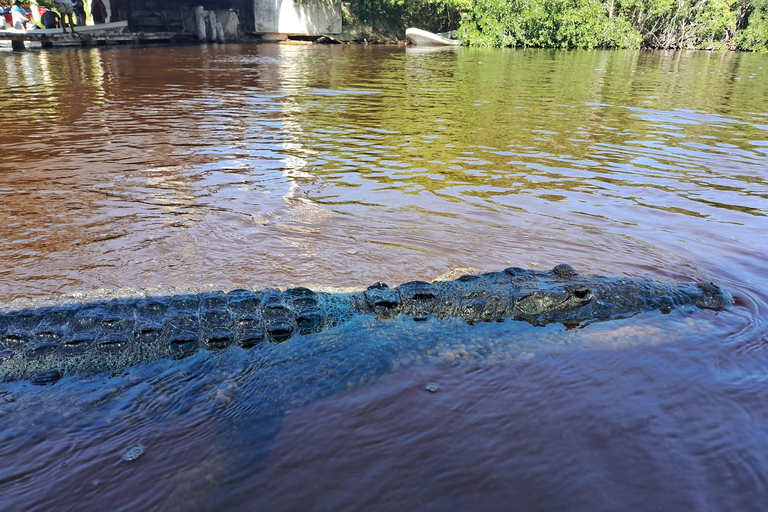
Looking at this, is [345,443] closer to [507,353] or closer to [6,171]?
[507,353]

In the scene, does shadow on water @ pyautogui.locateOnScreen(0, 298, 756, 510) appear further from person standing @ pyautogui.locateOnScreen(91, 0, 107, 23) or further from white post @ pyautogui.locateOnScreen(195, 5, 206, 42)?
white post @ pyautogui.locateOnScreen(195, 5, 206, 42)

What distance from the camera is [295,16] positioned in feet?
108

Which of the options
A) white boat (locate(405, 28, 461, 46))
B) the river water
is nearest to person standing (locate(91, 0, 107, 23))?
white boat (locate(405, 28, 461, 46))

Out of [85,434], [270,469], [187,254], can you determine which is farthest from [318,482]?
[187,254]

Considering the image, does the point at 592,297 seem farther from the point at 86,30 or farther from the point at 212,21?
the point at 212,21

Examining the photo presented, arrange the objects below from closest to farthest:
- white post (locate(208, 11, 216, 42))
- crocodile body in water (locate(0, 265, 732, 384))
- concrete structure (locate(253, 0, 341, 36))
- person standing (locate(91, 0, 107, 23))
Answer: crocodile body in water (locate(0, 265, 732, 384)) → person standing (locate(91, 0, 107, 23)) → white post (locate(208, 11, 216, 42)) → concrete structure (locate(253, 0, 341, 36))

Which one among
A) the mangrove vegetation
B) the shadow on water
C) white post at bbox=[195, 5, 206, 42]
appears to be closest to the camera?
the shadow on water

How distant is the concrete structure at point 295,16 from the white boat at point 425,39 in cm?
481

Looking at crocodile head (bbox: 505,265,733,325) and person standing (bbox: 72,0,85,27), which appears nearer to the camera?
crocodile head (bbox: 505,265,733,325)

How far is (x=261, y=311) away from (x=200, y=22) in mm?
32816

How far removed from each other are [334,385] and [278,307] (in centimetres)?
65

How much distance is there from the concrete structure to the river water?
23.4m

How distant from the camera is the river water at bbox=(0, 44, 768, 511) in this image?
2.56 m

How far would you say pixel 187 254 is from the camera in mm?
5117
